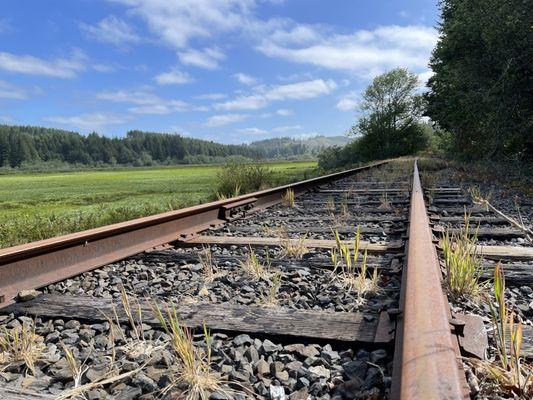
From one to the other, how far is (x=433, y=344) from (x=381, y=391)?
0.23 metres

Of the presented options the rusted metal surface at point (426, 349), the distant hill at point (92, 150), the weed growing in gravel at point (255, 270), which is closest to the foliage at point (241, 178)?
the weed growing in gravel at point (255, 270)

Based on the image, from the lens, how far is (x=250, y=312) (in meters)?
1.86

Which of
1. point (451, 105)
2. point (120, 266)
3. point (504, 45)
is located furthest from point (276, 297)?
point (451, 105)

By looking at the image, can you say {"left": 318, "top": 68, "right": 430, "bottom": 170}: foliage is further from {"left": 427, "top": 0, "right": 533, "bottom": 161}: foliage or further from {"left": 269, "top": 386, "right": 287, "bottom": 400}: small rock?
{"left": 269, "top": 386, "right": 287, "bottom": 400}: small rock

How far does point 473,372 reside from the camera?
1284mm

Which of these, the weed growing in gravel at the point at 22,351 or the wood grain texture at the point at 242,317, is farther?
the wood grain texture at the point at 242,317

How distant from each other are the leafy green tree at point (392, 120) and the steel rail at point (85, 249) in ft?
154

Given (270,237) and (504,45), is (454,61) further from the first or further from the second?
(270,237)

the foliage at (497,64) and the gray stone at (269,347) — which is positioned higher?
the foliage at (497,64)

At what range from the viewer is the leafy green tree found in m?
50.9

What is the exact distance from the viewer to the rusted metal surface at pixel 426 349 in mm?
940

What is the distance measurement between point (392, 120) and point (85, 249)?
5399cm

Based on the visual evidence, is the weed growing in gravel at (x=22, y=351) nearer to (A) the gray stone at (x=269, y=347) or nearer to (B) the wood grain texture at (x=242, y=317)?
(B) the wood grain texture at (x=242, y=317)

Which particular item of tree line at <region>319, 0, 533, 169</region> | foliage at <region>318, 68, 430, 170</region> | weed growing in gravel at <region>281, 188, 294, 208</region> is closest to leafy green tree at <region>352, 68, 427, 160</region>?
foliage at <region>318, 68, 430, 170</region>
